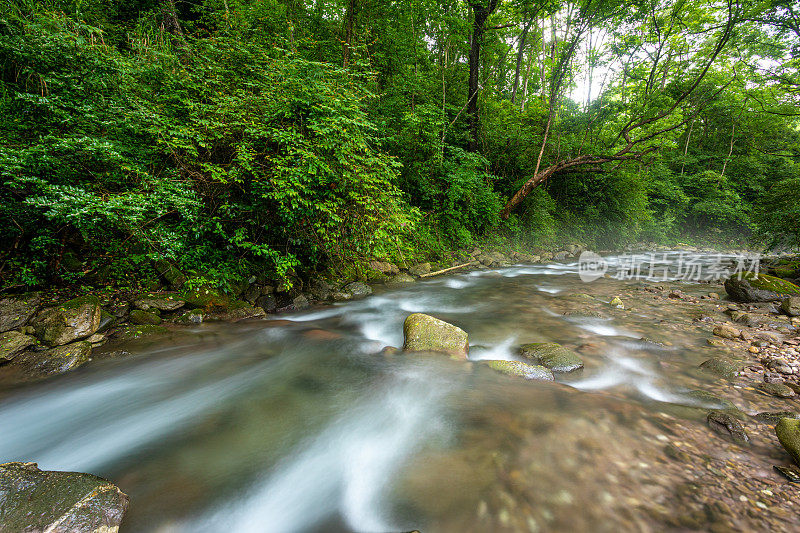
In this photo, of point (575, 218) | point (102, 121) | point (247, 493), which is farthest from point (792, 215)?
point (102, 121)

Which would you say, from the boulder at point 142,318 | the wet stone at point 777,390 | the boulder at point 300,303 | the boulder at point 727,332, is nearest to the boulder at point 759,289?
the boulder at point 727,332

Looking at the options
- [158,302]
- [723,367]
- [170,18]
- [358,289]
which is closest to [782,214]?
[723,367]

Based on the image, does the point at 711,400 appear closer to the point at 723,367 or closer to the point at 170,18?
the point at 723,367

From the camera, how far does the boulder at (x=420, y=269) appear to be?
8.78 m

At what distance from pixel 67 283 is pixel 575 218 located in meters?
19.2

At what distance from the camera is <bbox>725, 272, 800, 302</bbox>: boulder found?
593cm

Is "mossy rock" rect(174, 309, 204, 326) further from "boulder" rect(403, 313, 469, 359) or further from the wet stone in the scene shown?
the wet stone

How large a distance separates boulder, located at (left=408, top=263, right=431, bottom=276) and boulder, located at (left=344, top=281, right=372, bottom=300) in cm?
207

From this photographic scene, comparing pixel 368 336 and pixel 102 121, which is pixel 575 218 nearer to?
pixel 368 336

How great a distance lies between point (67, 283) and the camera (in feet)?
13.3

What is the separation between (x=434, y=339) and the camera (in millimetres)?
3984

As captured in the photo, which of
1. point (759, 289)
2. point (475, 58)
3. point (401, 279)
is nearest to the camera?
point (759, 289)

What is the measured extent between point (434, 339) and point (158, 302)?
171 inches

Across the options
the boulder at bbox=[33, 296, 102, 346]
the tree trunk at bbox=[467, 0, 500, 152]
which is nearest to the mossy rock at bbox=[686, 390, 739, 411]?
the boulder at bbox=[33, 296, 102, 346]
